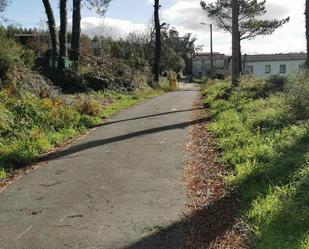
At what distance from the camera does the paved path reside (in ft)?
20.2

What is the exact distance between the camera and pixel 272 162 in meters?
8.62

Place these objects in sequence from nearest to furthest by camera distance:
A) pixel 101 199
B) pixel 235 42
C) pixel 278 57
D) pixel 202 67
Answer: pixel 101 199 → pixel 235 42 → pixel 278 57 → pixel 202 67

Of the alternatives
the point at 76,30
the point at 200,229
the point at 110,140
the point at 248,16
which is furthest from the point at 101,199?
the point at 248,16

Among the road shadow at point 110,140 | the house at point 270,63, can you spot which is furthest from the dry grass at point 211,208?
the house at point 270,63

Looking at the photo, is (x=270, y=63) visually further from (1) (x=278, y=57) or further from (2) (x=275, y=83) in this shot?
(2) (x=275, y=83)

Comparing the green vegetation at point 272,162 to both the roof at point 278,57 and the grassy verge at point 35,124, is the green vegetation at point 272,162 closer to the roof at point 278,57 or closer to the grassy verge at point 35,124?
the grassy verge at point 35,124

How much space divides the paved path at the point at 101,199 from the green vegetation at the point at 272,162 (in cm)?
99

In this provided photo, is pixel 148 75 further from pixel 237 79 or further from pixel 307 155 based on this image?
pixel 307 155

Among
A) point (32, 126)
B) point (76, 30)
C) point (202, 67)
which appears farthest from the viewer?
point (202, 67)

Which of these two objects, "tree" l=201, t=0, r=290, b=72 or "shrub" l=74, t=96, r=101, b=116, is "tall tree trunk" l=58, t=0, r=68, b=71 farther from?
"tree" l=201, t=0, r=290, b=72

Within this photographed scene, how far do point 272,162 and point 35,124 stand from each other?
664 cm

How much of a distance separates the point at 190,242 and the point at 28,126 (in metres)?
7.68

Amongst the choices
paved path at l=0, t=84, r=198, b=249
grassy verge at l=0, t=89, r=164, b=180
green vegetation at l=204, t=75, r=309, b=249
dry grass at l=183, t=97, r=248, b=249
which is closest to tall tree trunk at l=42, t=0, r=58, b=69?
grassy verge at l=0, t=89, r=164, b=180

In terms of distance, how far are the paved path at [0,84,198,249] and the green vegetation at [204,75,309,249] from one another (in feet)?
3.25
